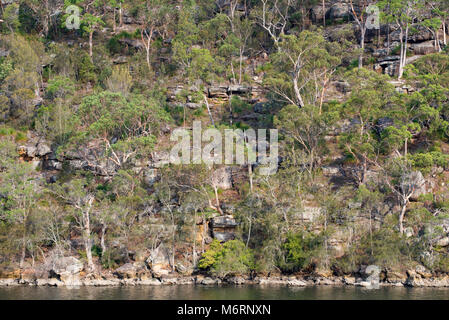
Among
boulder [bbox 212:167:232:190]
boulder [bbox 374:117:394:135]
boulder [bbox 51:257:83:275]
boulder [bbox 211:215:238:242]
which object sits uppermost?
boulder [bbox 374:117:394:135]

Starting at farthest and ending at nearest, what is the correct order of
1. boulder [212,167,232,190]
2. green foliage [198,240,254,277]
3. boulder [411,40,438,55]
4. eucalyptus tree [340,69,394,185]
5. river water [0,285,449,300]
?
boulder [411,40,438,55] < boulder [212,167,232,190] < eucalyptus tree [340,69,394,185] < green foliage [198,240,254,277] < river water [0,285,449,300]

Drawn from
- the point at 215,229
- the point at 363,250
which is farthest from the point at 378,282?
the point at 215,229

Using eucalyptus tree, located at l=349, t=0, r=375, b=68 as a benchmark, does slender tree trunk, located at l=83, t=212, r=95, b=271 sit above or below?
below

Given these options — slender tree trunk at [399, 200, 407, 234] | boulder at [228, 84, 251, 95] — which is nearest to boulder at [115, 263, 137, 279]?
slender tree trunk at [399, 200, 407, 234]

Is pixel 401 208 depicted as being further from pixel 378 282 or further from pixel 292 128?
pixel 292 128

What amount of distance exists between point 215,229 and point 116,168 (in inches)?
637

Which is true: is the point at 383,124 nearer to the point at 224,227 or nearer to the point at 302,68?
the point at 302,68

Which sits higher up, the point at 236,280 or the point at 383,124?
the point at 383,124

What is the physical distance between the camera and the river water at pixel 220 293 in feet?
125

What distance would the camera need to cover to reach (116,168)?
6031 cm

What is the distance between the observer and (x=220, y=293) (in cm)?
4028

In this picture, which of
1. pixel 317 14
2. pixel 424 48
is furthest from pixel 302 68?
pixel 317 14

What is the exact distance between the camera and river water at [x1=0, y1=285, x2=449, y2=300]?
38250 mm

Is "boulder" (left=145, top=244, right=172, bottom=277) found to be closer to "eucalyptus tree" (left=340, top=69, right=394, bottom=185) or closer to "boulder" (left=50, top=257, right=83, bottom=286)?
"boulder" (left=50, top=257, right=83, bottom=286)
